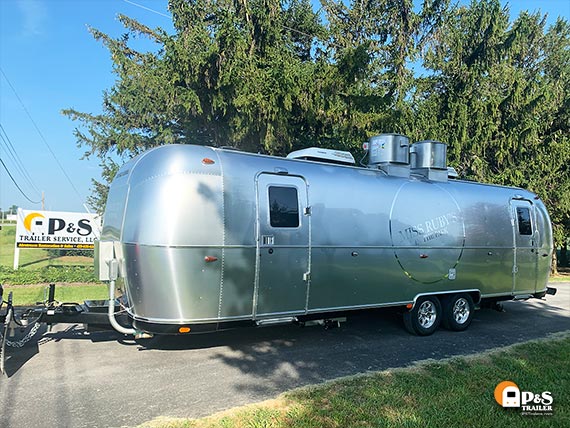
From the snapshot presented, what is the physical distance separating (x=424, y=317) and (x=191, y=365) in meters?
4.60

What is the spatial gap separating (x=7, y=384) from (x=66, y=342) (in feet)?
6.36

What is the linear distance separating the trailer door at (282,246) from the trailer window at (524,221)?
19.3 feet

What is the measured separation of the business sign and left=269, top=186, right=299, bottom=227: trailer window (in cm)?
1114

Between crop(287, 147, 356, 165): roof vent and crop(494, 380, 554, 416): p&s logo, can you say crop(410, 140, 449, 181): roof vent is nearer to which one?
crop(287, 147, 356, 165): roof vent

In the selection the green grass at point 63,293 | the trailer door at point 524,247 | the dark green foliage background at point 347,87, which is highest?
the dark green foliage background at point 347,87

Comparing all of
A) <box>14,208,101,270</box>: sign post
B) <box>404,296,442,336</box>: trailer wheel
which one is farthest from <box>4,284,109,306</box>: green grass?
<box>404,296,442,336</box>: trailer wheel

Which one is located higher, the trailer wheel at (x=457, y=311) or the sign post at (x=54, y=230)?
the sign post at (x=54, y=230)

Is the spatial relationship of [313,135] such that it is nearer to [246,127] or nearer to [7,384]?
[246,127]

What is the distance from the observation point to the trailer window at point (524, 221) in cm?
1049

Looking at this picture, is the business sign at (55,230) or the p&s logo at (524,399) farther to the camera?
the business sign at (55,230)

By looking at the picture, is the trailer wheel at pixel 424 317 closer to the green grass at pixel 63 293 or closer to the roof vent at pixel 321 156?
the roof vent at pixel 321 156

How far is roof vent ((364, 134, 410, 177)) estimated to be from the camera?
356 inches

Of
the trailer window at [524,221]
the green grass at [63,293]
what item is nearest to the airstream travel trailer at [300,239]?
the trailer window at [524,221]

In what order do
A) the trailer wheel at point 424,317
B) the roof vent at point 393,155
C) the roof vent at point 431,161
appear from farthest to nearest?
the roof vent at point 431,161 < the roof vent at point 393,155 < the trailer wheel at point 424,317
